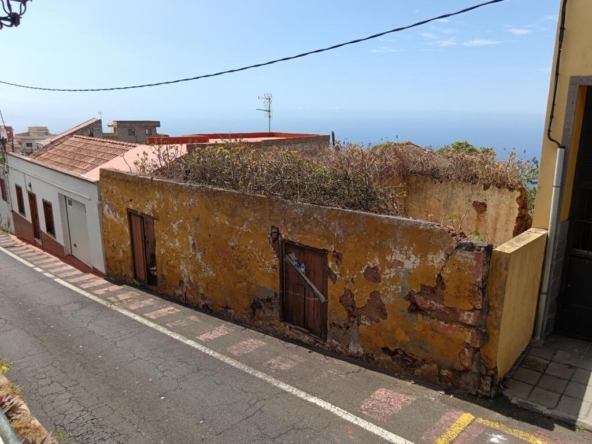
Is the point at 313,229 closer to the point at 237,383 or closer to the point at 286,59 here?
the point at 237,383

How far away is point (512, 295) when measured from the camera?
5.74m

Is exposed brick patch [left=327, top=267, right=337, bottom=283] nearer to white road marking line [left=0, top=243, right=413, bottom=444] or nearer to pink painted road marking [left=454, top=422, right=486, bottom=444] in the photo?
white road marking line [left=0, top=243, right=413, bottom=444]

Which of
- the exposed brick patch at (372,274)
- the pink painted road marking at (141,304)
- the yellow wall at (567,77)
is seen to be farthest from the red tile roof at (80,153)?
the yellow wall at (567,77)

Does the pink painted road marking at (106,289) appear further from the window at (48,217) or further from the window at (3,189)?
the window at (3,189)

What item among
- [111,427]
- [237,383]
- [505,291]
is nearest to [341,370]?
[237,383]

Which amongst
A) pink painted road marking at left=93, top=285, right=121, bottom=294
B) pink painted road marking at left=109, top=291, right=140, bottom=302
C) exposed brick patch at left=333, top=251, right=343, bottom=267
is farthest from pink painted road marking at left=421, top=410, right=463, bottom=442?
pink painted road marking at left=93, top=285, right=121, bottom=294

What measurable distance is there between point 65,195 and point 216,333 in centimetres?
966

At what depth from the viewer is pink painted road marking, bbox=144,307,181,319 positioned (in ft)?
30.5

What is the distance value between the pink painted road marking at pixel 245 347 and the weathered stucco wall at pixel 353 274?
47cm

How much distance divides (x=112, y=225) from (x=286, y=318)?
6.63m

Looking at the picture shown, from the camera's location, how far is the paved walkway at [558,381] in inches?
210

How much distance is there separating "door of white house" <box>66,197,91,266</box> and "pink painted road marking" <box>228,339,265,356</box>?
8.63 m

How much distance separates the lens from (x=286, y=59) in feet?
30.0

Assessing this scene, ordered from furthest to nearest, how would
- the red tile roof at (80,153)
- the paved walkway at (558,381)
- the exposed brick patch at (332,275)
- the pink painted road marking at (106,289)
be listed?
the red tile roof at (80,153) → the pink painted road marking at (106,289) → the exposed brick patch at (332,275) → the paved walkway at (558,381)
